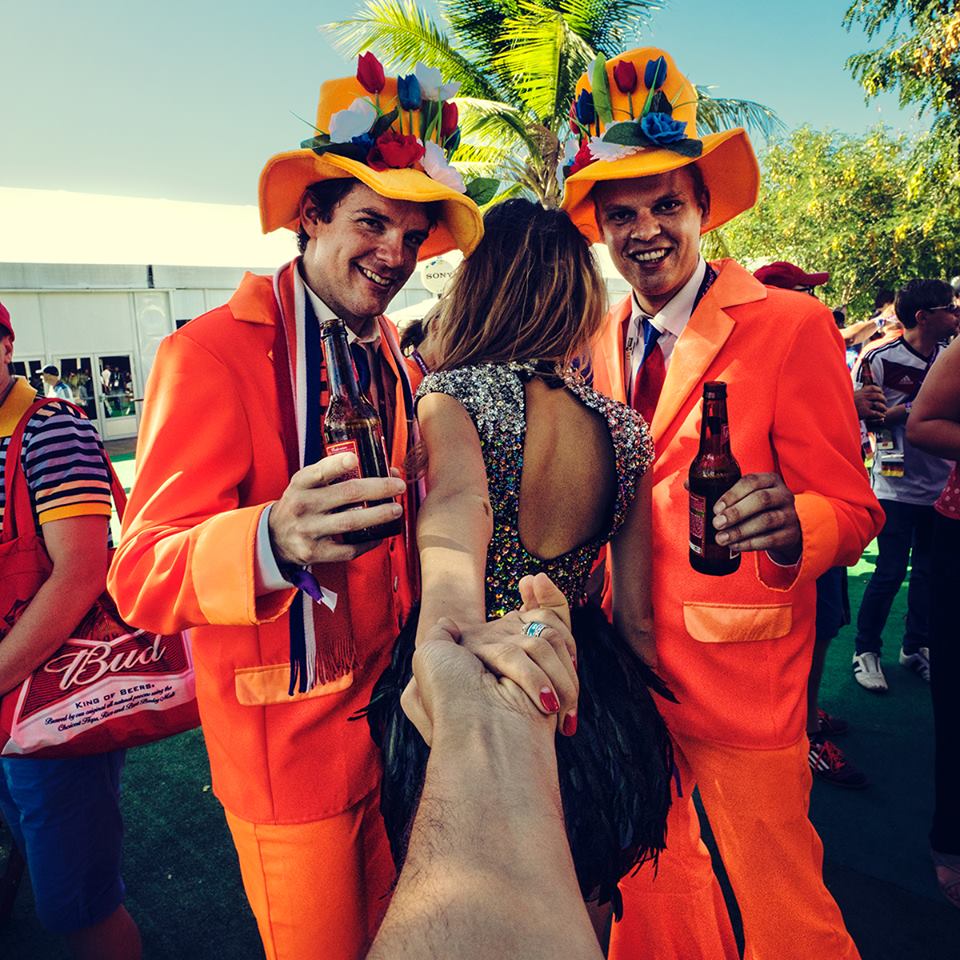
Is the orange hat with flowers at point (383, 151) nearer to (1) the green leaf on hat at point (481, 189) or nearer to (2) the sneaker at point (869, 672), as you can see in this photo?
(1) the green leaf on hat at point (481, 189)

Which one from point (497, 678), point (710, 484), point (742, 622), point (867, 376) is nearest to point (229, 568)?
point (497, 678)

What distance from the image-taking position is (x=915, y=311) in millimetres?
4664

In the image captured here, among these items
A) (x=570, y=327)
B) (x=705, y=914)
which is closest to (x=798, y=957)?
(x=705, y=914)

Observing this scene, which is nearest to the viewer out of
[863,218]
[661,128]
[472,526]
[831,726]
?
[472,526]

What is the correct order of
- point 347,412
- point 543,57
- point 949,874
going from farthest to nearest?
point 543,57 < point 949,874 < point 347,412

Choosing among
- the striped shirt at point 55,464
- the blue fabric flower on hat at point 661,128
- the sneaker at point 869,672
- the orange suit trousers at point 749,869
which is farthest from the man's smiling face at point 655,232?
the sneaker at point 869,672

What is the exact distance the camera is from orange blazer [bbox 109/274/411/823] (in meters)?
1.44

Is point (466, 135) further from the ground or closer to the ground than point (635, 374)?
further from the ground

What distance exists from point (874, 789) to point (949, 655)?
3.67 feet

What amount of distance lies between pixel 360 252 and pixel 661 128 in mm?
1087

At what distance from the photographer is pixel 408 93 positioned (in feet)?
6.56

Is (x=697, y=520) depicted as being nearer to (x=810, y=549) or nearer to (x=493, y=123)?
(x=810, y=549)

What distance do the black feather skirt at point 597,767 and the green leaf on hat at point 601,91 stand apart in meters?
1.80

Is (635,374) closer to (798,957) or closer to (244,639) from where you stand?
(244,639)
